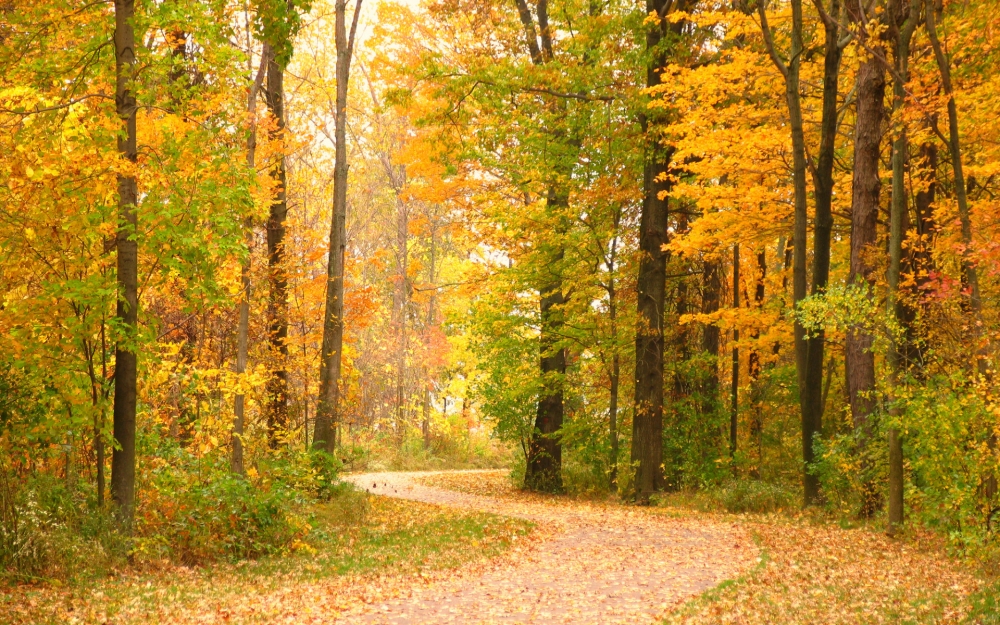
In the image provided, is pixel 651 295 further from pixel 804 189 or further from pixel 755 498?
pixel 755 498

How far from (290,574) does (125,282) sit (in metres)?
3.75

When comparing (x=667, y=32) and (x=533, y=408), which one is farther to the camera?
(x=533, y=408)

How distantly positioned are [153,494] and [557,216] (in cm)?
1061

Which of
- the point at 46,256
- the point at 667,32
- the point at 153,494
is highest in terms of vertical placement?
the point at 667,32

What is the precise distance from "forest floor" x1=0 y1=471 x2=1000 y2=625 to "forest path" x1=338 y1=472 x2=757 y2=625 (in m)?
0.02

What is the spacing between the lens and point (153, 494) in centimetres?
978

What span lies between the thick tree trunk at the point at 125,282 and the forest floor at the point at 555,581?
121 centimetres

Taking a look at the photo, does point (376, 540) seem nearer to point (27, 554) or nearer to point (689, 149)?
point (27, 554)

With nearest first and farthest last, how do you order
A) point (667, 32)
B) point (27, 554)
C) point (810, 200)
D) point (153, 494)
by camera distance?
point (27, 554)
point (153, 494)
point (667, 32)
point (810, 200)

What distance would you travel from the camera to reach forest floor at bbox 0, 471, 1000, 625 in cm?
693

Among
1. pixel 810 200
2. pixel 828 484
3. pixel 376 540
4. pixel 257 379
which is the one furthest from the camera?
pixel 810 200

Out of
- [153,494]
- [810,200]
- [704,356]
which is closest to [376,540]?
[153,494]

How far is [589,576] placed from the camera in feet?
30.0

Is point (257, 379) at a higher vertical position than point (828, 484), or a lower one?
higher
